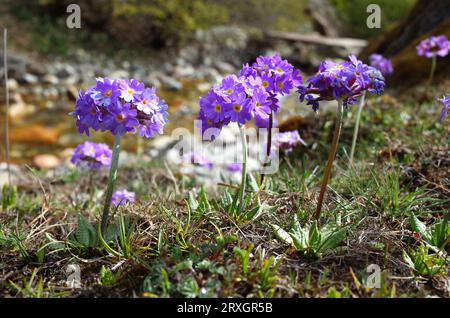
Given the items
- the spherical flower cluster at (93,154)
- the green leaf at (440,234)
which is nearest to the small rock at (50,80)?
the spherical flower cluster at (93,154)

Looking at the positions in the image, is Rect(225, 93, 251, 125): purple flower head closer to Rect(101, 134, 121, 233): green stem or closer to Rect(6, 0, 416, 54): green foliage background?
Rect(101, 134, 121, 233): green stem

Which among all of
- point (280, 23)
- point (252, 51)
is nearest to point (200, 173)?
point (252, 51)

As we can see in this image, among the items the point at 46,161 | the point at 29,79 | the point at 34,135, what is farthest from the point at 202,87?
the point at 46,161

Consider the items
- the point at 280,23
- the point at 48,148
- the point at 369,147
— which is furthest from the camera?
the point at 280,23

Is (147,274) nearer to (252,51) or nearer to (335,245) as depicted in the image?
(335,245)

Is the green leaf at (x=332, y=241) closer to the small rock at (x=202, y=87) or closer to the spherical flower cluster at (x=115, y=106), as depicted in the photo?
the spherical flower cluster at (x=115, y=106)

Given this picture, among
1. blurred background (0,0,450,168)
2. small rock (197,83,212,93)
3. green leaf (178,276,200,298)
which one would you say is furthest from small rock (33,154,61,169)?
small rock (197,83,212,93)

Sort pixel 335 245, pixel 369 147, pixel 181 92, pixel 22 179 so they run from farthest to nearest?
pixel 181 92 → pixel 22 179 → pixel 369 147 → pixel 335 245
